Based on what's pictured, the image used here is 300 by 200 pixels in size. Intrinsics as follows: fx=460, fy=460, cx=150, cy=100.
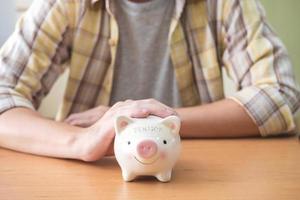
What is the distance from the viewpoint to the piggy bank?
0.58 meters

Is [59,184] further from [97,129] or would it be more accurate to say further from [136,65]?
[136,65]

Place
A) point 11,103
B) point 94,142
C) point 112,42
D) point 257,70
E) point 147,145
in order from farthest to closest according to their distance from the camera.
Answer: point 112,42
point 257,70
point 11,103
point 94,142
point 147,145

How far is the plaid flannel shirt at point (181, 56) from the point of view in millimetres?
966

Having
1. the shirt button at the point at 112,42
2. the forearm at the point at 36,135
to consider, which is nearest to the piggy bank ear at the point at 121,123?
the forearm at the point at 36,135

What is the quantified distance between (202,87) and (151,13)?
0.74 ft

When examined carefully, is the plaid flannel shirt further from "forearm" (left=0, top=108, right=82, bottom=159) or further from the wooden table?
the wooden table

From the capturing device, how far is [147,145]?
0.57 meters

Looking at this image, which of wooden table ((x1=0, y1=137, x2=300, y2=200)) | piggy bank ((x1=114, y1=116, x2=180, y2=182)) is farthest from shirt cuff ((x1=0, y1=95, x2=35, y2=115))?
piggy bank ((x1=114, y1=116, x2=180, y2=182))

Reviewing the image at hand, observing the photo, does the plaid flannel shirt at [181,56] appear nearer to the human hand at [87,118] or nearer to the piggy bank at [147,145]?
the human hand at [87,118]

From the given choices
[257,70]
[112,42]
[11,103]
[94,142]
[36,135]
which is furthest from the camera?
[112,42]

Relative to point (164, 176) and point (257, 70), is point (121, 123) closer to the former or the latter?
point (164, 176)

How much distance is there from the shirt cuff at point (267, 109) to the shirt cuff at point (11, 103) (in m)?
0.42

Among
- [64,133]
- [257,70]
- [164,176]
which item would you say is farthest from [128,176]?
[257,70]

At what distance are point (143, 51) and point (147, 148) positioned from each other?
622 mm
